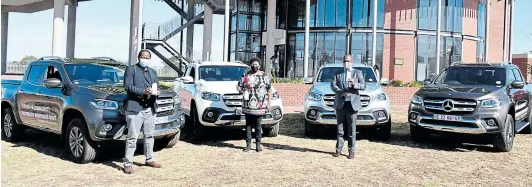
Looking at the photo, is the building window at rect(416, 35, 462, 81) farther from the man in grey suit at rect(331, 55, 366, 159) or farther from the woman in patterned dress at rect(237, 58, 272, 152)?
the woman in patterned dress at rect(237, 58, 272, 152)

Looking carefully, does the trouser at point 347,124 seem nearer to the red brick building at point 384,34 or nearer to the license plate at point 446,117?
the license plate at point 446,117

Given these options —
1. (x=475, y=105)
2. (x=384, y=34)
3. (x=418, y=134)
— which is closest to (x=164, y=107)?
(x=418, y=134)

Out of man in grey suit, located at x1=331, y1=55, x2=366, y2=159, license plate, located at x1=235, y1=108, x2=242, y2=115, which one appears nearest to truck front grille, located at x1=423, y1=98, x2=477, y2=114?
man in grey suit, located at x1=331, y1=55, x2=366, y2=159

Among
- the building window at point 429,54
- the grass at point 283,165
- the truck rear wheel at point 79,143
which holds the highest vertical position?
the building window at point 429,54

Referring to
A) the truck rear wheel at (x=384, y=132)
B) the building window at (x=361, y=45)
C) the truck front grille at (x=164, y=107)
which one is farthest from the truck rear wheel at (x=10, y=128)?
the building window at (x=361, y=45)

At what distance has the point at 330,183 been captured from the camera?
20.5 ft

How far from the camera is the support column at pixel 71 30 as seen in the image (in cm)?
3281

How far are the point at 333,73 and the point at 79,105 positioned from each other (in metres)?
5.94

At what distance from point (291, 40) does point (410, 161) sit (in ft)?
70.9

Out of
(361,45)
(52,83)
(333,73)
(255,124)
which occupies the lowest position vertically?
(255,124)

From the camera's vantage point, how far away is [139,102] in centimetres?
659

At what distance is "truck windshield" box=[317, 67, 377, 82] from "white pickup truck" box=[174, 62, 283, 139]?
155 cm

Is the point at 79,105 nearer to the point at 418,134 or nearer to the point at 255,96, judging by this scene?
the point at 255,96

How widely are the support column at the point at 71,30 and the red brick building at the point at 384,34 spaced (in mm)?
14571
